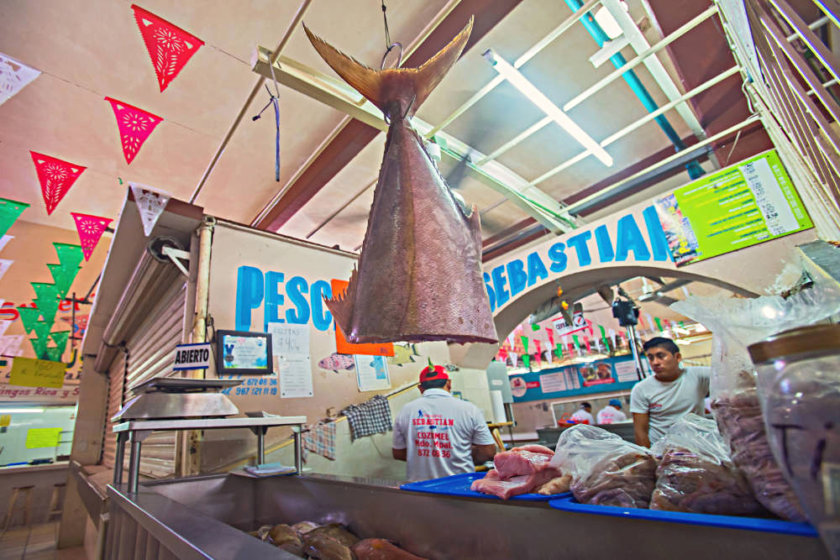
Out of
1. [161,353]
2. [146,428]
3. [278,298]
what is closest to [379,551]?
[146,428]

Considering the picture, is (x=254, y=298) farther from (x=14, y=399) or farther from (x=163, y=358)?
(x=14, y=399)

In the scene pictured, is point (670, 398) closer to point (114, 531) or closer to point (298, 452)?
point (298, 452)

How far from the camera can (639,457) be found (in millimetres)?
1115

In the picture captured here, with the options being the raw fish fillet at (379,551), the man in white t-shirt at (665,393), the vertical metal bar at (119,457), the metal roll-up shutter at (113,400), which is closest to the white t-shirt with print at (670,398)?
the man in white t-shirt at (665,393)

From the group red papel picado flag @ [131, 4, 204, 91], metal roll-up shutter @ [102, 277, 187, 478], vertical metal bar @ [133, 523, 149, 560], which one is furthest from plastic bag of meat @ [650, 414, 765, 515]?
red papel picado flag @ [131, 4, 204, 91]

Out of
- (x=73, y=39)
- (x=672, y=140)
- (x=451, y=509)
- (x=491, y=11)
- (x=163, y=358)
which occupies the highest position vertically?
(x=73, y=39)

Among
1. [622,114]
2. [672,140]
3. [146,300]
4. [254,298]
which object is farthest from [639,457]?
[146,300]

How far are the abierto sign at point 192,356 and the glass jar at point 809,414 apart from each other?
3.15 m

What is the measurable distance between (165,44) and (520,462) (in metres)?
4.10

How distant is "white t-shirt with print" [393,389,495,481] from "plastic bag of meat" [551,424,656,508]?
171 cm

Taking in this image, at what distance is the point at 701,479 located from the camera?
2.94 feet

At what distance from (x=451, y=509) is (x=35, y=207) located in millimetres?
7702

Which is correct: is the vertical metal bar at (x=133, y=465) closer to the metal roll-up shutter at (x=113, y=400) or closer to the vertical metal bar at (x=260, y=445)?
the vertical metal bar at (x=260, y=445)

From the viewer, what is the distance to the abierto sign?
117 inches
